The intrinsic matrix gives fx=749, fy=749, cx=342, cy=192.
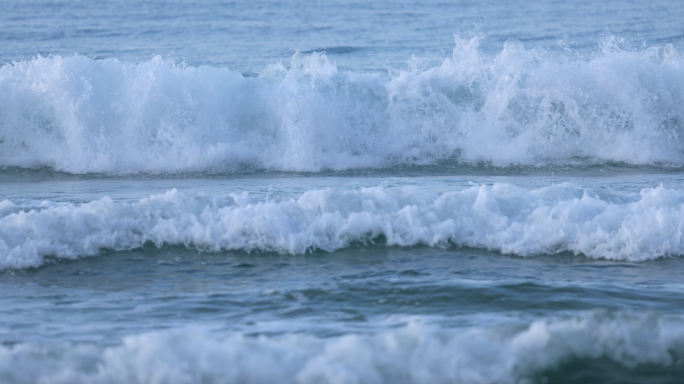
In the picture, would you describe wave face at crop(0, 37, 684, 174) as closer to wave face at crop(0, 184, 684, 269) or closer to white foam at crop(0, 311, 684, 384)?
wave face at crop(0, 184, 684, 269)

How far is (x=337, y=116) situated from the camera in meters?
13.2

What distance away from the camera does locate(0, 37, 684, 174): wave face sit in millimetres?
12531

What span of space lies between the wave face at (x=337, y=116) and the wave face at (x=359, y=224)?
451cm

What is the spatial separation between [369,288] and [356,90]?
8435 millimetres

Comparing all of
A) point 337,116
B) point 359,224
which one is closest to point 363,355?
point 359,224

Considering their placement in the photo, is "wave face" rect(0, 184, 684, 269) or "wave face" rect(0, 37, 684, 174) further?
"wave face" rect(0, 37, 684, 174)

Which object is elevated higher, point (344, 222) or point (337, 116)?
point (337, 116)

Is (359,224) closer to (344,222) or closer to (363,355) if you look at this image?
(344,222)

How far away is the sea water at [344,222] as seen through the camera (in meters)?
4.38

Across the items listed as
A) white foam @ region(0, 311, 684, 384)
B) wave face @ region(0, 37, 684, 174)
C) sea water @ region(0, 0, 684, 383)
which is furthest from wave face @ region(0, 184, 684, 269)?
wave face @ region(0, 37, 684, 174)

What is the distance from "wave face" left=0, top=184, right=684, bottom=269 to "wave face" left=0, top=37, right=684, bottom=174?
4513mm

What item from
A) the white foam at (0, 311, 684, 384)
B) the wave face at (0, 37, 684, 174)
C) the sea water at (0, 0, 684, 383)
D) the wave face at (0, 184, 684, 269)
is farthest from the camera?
the wave face at (0, 37, 684, 174)

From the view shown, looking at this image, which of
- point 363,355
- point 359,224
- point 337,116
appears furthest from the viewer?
point 337,116

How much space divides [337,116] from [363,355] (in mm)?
9231
